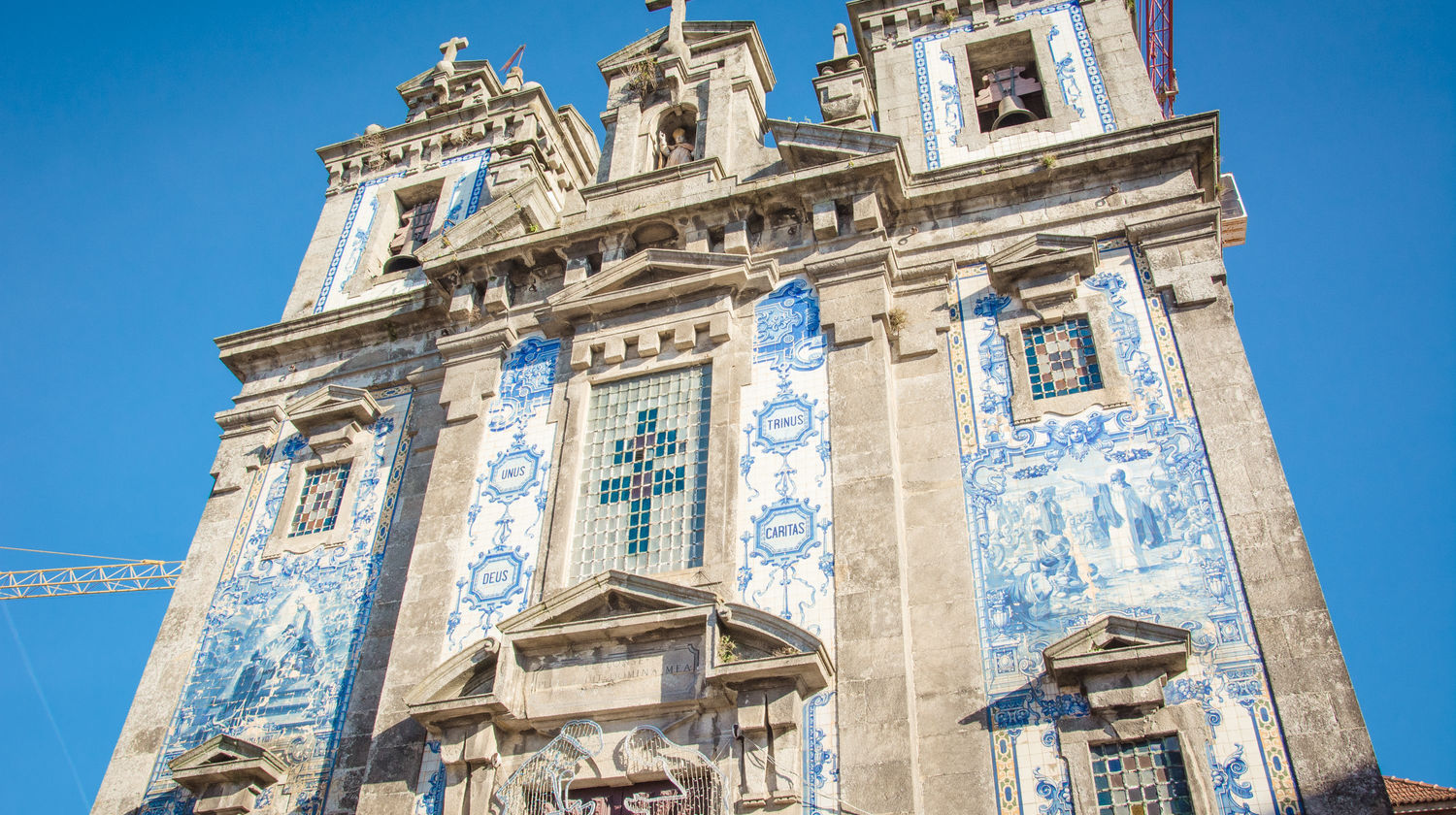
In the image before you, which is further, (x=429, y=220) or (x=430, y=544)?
(x=429, y=220)

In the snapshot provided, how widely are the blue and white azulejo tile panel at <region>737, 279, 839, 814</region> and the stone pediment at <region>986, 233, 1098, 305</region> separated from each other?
2.34m

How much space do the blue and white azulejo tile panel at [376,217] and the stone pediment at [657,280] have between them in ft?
13.7

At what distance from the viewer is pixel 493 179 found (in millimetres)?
21438

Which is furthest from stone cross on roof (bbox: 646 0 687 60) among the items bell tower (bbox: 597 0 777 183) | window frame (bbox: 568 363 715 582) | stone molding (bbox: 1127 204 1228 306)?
stone molding (bbox: 1127 204 1228 306)

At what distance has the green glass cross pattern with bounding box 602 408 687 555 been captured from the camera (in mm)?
14656

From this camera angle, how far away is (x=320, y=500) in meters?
17.4

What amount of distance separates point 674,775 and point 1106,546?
4852mm

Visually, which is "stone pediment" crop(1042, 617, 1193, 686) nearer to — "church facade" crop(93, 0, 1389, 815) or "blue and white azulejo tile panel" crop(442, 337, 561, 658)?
"church facade" crop(93, 0, 1389, 815)

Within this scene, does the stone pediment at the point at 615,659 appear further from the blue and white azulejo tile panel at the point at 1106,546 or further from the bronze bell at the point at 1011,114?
the bronze bell at the point at 1011,114

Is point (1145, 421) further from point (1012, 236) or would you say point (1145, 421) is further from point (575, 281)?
point (575, 281)

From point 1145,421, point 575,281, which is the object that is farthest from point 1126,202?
point 575,281

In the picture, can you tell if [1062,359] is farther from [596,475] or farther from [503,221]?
[503,221]

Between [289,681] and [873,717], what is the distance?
7.47 m

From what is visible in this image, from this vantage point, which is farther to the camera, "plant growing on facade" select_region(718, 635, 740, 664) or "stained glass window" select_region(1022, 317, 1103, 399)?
"stained glass window" select_region(1022, 317, 1103, 399)
